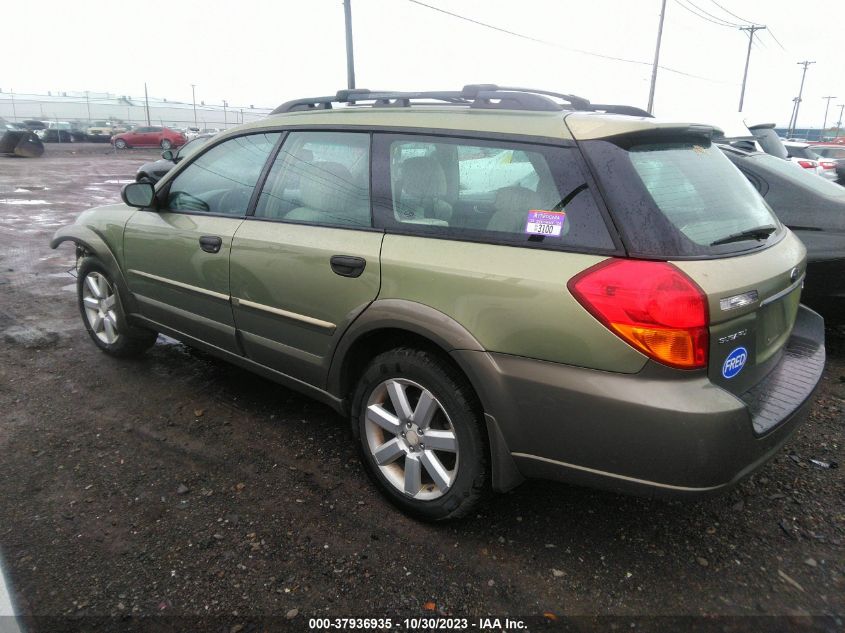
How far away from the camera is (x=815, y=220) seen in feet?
14.0

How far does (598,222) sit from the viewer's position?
2070mm

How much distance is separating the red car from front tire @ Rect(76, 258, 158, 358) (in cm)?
3627

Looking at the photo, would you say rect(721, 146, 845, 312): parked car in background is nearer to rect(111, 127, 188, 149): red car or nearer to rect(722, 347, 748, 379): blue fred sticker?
rect(722, 347, 748, 379): blue fred sticker

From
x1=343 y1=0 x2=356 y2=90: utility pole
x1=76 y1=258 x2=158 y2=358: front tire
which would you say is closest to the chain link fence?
x1=343 y1=0 x2=356 y2=90: utility pole

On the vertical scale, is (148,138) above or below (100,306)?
above

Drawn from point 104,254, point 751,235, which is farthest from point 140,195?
point 751,235

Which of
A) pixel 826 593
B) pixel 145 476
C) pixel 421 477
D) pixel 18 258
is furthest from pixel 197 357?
pixel 18 258

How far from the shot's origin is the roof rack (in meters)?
2.55

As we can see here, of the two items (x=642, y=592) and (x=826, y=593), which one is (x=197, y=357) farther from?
(x=826, y=593)

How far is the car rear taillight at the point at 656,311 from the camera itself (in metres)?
1.92

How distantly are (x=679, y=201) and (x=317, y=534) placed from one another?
195 cm

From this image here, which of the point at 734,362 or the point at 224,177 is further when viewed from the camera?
the point at 224,177

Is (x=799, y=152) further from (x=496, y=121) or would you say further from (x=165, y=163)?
(x=496, y=121)

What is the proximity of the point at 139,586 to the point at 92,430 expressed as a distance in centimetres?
142
